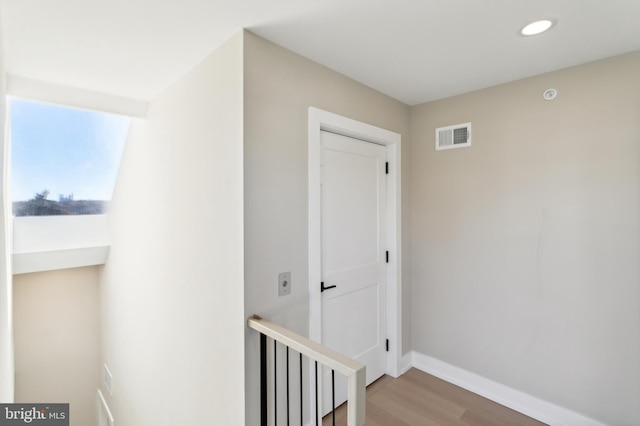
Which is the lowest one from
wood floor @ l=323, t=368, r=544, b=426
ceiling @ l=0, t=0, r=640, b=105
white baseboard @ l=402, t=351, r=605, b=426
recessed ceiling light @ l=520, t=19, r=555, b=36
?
wood floor @ l=323, t=368, r=544, b=426

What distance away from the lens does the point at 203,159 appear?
1.85m

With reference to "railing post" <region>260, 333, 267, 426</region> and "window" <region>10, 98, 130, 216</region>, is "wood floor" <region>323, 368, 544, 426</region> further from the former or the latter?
"window" <region>10, 98, 130, 216</region>

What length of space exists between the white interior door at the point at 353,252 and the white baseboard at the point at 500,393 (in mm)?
418

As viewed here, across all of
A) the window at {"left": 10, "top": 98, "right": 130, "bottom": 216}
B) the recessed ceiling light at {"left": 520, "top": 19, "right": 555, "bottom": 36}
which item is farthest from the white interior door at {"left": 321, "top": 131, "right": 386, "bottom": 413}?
the window at {"left": 10, "top": 98, "right": 130, "bottom": 216}

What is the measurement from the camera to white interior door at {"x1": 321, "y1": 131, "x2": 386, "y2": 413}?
6.88 feet

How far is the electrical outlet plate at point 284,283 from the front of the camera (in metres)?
1.71

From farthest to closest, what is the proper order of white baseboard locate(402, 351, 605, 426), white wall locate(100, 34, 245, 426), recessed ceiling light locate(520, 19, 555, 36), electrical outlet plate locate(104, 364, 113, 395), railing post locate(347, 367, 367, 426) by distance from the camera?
electrical outlet plate locate(104, 364, 113, 395), white baseboard locate(402, 351, 605, 426), white wall locate(100, 34, 245, 426), recessed ceiling light locate(520, 19, 555, 36), railing post locate(347, 367, 367, 426)

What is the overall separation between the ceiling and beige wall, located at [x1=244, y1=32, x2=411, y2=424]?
0.46ft

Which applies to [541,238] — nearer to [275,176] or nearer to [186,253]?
[275,176]

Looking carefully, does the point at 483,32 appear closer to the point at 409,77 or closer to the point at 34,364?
the point at 409,77

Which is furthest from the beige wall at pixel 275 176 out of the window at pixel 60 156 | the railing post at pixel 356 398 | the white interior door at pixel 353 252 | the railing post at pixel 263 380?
the window at pixel 60 156

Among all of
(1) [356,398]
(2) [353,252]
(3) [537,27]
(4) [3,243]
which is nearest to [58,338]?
(4) [3,243]

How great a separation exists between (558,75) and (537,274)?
139 centimetres

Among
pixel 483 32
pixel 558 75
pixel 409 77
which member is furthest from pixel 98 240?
pixel 558 75
